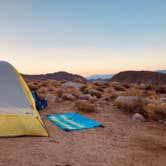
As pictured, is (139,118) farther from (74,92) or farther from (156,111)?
(74,92)

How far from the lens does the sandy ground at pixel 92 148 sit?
4.46m

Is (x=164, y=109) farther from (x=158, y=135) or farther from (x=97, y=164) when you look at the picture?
(x=97, y=164)

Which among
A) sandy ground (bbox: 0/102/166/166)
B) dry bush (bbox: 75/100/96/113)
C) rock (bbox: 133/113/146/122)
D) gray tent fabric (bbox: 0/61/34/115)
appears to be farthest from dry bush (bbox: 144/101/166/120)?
gray tent fabric (bbox: 0/61/34/115)

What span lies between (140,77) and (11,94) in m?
68.4

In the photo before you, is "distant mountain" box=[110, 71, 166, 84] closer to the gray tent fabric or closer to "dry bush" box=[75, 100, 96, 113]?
"dry bush" box=[75, 100, 96, 113]

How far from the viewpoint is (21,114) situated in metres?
6.33

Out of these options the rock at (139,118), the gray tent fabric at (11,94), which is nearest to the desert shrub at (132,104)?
the rock at (139,118)

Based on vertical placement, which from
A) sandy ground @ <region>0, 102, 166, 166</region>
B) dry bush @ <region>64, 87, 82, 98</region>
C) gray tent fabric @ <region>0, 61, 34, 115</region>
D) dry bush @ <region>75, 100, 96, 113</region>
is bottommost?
sandy ground @ <region>0, 102, 166, 166</region>

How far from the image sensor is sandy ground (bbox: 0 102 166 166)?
4.46 metres

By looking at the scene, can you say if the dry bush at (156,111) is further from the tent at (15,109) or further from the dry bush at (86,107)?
the tent at (15,109)

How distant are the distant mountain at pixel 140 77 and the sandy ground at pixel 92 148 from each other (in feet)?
189

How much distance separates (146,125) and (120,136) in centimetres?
170

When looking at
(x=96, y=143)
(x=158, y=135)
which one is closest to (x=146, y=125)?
(x=158, y=135)

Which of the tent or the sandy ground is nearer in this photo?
the sandy ground
